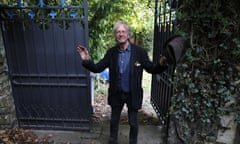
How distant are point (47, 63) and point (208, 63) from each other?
1847mm

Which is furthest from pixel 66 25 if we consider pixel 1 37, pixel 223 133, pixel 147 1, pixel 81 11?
pixel 147 1

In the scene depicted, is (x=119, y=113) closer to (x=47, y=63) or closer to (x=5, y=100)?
(x=47, y=63)

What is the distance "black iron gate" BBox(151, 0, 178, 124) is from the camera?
217 cm

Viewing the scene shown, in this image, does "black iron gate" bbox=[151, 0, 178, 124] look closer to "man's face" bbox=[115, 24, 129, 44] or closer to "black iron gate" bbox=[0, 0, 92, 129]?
"man's face" bbox=[115, 24, 129, 44]

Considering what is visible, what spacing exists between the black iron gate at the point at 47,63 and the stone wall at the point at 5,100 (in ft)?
0.19

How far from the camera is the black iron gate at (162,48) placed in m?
2.17

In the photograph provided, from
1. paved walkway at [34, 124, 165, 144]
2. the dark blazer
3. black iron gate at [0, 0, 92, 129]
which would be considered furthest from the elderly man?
paved walkway at [34, 124, 165, 144]

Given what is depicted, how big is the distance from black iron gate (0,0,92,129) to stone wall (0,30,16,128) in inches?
2.3

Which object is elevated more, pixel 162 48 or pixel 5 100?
pixel 162 48

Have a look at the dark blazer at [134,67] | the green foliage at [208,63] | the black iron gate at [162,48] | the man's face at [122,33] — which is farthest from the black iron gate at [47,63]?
the green foliage at [208,63]

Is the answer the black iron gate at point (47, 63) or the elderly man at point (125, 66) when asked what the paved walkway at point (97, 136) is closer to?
the black iron gate at point (47, 63)

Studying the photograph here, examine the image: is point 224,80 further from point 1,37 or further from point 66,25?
point 1,37

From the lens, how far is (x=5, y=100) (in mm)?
2311

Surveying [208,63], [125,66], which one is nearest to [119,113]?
[125,66]
